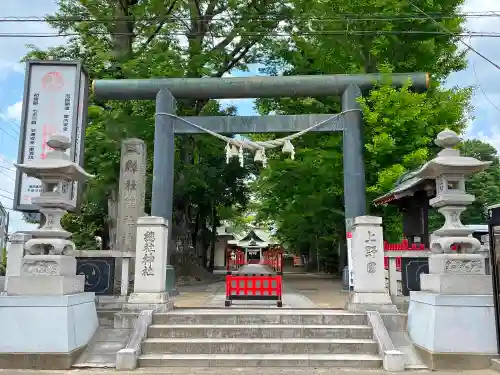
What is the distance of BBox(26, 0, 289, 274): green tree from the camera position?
16625 mm

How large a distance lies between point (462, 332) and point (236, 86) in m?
8.12

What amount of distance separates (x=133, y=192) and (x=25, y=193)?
147 inches

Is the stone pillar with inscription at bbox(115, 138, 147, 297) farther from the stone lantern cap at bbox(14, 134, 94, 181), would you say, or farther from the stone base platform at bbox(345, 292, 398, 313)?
the stone base platform at bbox(345, 292, 398, 313)

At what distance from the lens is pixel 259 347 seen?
305 inches

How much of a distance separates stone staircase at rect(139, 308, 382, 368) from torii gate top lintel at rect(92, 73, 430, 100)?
6121 millimetres

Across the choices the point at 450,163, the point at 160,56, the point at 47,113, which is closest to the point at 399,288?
the point at 450,163

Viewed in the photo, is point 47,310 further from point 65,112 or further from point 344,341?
point 65,112

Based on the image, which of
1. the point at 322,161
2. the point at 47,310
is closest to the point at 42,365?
the point at 47,310

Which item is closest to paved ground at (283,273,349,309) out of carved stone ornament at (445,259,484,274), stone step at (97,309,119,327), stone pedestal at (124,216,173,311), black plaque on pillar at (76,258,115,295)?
carved stone ornament at (445,259,484,274)

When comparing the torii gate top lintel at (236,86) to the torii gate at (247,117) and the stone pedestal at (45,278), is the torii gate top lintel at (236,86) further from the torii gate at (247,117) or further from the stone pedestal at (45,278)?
the stone pedestal at (45,278)

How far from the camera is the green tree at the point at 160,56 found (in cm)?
1662

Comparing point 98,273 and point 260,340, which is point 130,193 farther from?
point 260,340

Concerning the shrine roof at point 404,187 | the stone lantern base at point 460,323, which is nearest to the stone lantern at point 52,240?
the stone lantern base at point 460,323

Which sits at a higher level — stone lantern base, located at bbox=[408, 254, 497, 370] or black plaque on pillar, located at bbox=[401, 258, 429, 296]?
black plaque on pillar, located at bbox=[401, 258, 429, 296]
